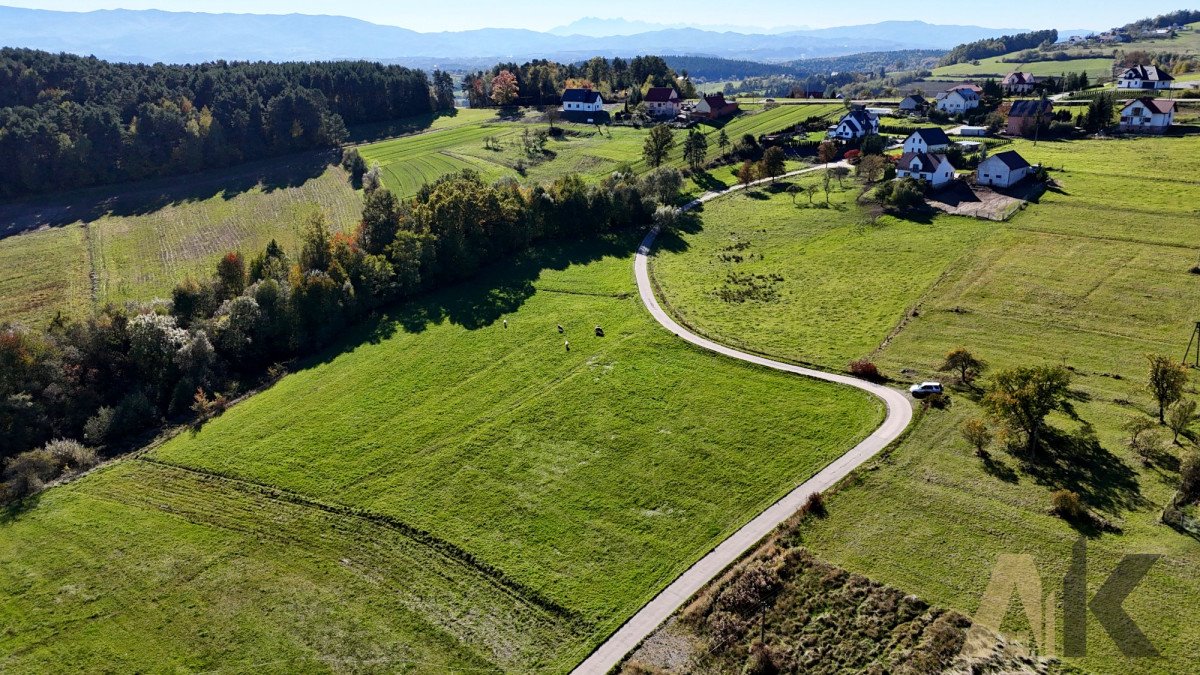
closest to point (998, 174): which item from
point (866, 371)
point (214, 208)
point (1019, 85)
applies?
point (866, 371)

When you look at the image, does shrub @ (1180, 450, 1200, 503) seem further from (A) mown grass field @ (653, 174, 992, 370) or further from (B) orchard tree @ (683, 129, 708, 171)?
(B) orchard tree @ (683, 129, 708, 171)

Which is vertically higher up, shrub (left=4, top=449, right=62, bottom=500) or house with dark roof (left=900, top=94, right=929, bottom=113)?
house with dark roof (left=900, top=94, right=929, bottom=113)

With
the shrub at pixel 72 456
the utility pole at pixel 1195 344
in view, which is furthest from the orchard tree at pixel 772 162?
the shrub at pixel 72 456

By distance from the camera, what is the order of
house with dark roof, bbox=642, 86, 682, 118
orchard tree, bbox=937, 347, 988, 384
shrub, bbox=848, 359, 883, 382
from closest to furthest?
orchard tree, bbox=937, 347, 988, 384
shrub, bbox=848, 359, 883, 382
house with dark roof, bbox=642, 86, 682, 118

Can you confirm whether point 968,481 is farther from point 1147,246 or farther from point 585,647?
point 1147,246

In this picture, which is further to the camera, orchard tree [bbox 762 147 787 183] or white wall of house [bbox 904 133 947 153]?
white wall of house [bbox 904 133 947 153]

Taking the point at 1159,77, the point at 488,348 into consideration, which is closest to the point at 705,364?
the point at 488,348

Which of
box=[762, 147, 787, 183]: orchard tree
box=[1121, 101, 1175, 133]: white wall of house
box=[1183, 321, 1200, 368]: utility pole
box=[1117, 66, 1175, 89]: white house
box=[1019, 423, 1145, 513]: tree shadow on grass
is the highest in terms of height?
box=[1117, 66, 1175, 89]: white house

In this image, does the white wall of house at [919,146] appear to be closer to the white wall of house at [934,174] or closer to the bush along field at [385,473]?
the white wall of house at [934,174]

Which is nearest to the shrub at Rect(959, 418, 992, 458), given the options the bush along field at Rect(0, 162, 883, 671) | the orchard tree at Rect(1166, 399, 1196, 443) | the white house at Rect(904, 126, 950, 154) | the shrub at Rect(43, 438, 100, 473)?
the bush along field at Rect(0, 162, 883, 671)
